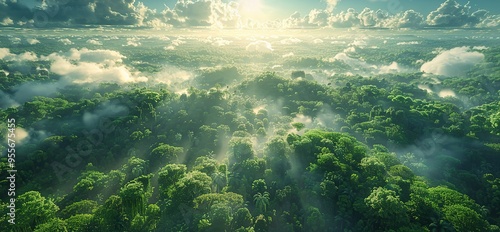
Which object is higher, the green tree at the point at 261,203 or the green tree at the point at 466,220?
the green tree at the point at 466,220

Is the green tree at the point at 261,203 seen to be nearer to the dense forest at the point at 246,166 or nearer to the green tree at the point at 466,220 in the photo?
the dense forest at the point at 246,166

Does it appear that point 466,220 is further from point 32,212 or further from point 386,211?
point 32,212

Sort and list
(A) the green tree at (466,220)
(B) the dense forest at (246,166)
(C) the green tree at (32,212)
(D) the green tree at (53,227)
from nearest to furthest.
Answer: (D) the green tree at (53,227)
(C) the green tree at (32,212)
(A) the green tree at (466,220)
(B) the dense forest at (246,166)

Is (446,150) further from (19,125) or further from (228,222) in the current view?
(19,125)

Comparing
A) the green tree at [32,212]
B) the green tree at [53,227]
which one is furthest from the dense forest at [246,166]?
the green tree at [53,227]

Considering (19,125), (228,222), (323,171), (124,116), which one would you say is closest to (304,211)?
(323,171)

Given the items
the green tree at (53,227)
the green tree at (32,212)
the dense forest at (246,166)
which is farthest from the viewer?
the dense forest at (246,166)

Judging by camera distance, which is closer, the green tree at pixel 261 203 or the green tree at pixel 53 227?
the green tree at pixel 53 227

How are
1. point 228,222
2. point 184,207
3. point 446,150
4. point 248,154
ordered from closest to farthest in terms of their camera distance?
1. point 228,222
2. point 184,207
3. point 248,154
4. point 446,150
